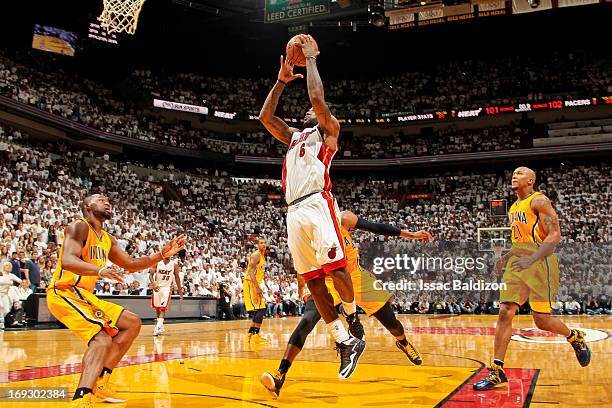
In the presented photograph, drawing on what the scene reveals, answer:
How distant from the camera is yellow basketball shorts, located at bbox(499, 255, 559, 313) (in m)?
5.64

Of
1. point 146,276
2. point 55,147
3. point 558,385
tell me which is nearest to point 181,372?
point 558,385

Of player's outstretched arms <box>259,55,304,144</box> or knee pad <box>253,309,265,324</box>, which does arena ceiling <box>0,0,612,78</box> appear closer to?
knee pad <box>253,309,265,324</box>

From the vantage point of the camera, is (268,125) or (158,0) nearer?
(268,125)

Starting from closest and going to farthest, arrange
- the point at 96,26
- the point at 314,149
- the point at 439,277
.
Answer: the point at 314,149
the point at 439,277
the point at 96,26

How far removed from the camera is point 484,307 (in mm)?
23984

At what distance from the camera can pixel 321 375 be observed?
6.09 meters

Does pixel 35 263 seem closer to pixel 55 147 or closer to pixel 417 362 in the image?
pixel 417 362

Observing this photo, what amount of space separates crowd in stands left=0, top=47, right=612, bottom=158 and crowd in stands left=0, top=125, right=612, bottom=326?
216 centimetres

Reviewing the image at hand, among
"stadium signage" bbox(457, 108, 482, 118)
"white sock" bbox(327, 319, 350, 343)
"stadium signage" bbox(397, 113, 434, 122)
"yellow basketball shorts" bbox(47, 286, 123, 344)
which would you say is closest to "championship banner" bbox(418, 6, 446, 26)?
"white sock" bbox(327, 319, 350, 343)

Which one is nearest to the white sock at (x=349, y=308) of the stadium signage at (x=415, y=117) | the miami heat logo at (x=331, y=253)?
the miami heat logo at (x=331, y=253)

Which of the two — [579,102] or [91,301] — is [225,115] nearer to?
[579,102]

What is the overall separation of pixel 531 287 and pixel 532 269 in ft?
0.66

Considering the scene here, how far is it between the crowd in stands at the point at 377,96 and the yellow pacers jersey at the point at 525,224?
2797 centimetres

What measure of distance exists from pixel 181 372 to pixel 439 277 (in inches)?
727
